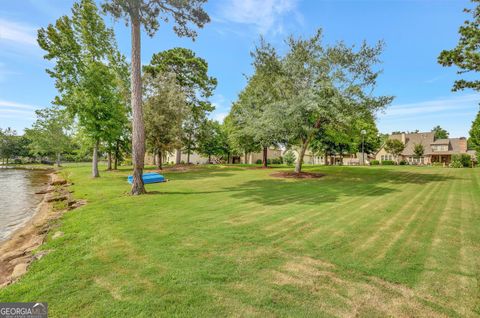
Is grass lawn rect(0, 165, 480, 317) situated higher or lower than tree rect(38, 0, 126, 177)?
lower

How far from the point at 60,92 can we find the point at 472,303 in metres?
26.9

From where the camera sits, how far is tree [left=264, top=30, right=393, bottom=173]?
63.5 feet

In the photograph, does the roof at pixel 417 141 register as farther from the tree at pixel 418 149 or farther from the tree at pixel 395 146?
the tree at pixel 418 149

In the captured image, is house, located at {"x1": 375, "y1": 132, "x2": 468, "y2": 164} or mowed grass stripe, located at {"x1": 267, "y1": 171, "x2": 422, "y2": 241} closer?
mowed grass stripe, located at {"x1": 267, "y1": 171, "x2": 422, "y2": 241}

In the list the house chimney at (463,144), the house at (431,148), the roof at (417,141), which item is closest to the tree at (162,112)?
the house at (431,148)

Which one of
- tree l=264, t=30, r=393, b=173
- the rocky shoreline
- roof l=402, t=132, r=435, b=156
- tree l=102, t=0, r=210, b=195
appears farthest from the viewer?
roof l=402, t=132, r=435, b=156

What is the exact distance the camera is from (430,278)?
14.0ft

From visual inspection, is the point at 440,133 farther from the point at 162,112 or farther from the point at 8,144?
the point at 8,144

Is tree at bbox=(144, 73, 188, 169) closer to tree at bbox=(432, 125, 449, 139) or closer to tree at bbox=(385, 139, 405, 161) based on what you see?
tree at bbox=(385, 139, 405, 161)

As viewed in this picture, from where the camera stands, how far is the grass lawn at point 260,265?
11.5ft

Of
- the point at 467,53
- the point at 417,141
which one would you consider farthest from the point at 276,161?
the point at 467,53

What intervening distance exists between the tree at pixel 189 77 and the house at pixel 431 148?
52835 mm

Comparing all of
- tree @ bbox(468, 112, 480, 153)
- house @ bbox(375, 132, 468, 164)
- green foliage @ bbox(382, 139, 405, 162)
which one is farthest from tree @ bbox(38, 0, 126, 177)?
house @ bbox(375, 132, 468, 164)

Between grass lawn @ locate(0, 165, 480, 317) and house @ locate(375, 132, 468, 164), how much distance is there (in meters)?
63.4
